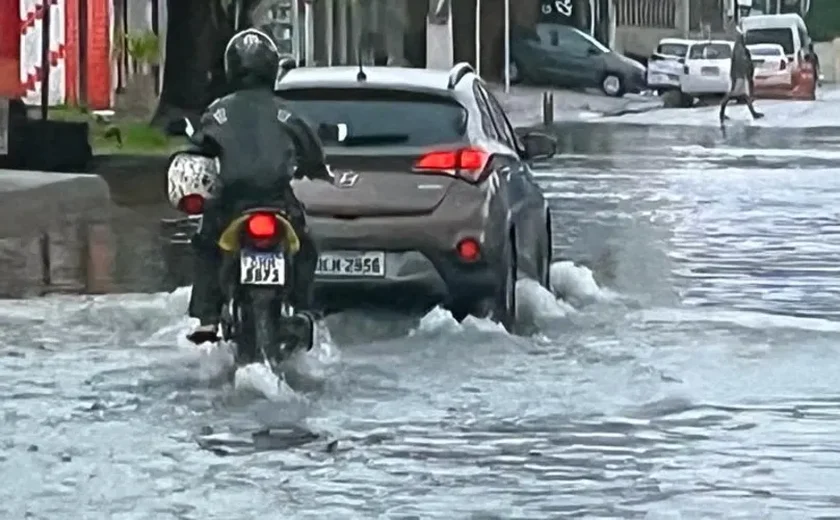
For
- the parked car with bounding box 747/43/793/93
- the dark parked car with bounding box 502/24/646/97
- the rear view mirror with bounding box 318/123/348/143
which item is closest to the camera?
the rear view mirror with bounding box 318/123/348/143

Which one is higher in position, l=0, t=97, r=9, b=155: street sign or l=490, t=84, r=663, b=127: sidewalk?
l=0, t=97, r=9, b=155: street sign

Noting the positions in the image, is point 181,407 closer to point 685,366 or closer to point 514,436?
point 514,436

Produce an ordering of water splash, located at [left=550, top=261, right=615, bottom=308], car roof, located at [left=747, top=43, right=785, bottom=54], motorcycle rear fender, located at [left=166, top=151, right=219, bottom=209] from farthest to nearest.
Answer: car roof, located at [left=747, top=43, right=785, bottom=54] → water splash, located at [left=550, top=261, right=615, bottom=308] → motorcycle rear fender, located at [left=166, top=151, right=219, bottom=209]

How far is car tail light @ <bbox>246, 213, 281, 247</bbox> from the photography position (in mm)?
11070

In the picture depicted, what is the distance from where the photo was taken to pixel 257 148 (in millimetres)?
11195

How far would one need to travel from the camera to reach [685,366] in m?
12.2

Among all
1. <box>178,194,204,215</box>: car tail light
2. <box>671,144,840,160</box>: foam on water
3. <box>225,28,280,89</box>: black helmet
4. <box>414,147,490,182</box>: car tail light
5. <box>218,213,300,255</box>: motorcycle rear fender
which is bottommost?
<box>671,144,840,160</box>: foam on water

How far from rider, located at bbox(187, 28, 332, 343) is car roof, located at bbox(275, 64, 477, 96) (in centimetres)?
213

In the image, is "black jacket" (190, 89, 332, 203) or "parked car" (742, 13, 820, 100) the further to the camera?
"parked car" (742, 13, 820, 100)

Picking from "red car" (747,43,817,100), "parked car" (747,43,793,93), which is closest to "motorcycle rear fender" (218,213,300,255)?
"red car" (747,43,817,100)

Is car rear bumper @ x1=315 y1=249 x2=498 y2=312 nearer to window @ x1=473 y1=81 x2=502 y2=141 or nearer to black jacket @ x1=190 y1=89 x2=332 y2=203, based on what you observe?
window @ x1=473 y1=81 x2=502 y2=141

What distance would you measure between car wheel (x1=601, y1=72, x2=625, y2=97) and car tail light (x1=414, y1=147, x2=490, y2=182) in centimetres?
4620

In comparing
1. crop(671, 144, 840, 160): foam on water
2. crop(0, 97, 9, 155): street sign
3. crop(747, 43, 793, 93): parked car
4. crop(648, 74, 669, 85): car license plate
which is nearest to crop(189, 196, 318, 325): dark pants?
crop(0, 97, 9, 155): street sign

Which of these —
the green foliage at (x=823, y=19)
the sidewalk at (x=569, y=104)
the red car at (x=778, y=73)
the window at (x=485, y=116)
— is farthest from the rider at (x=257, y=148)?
the green foliage at (x=823, y=19)
